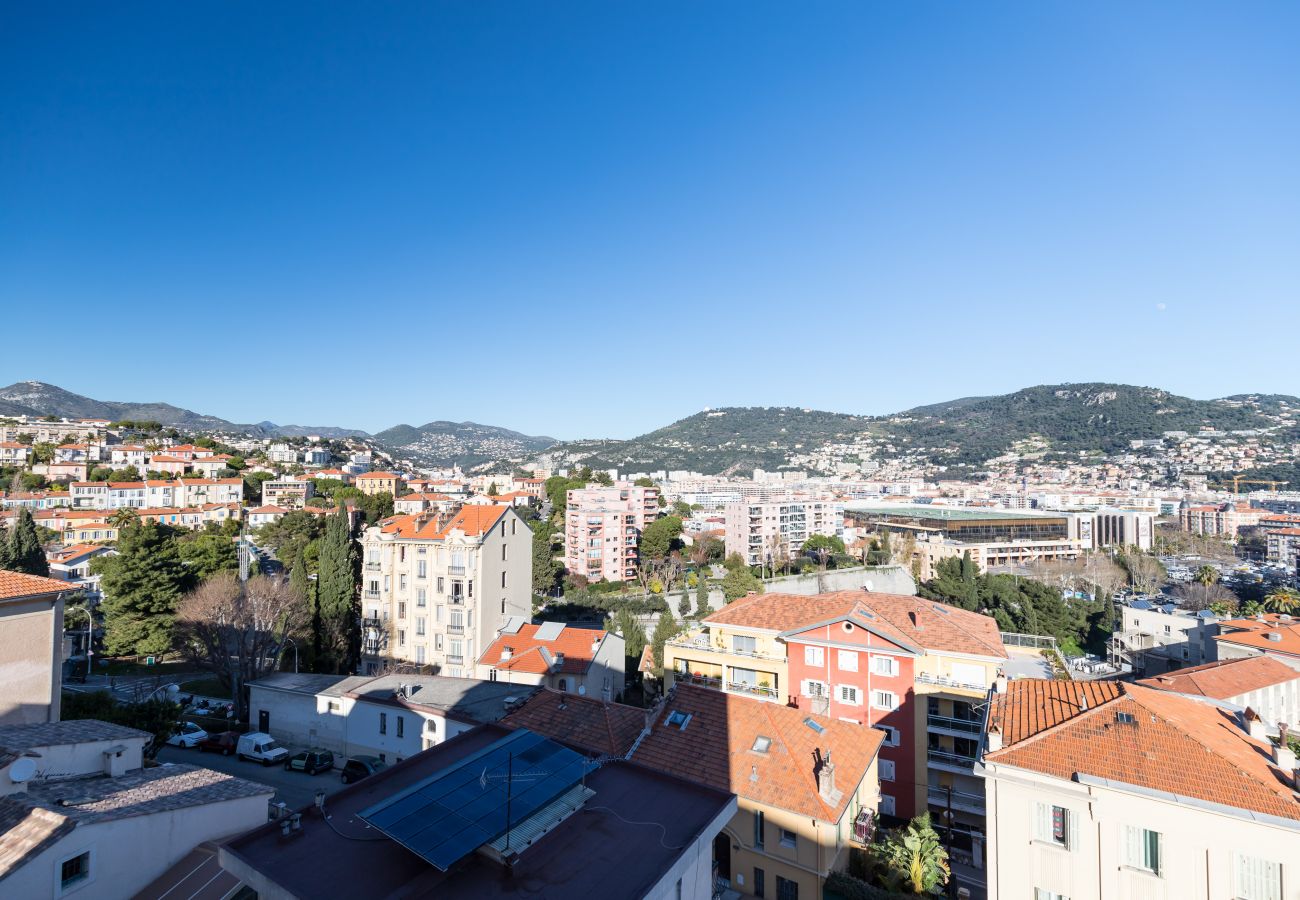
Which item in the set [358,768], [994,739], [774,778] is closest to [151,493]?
[358,768]

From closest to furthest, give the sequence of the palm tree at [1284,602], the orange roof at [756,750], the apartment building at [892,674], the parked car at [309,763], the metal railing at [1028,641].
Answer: the orange roof at [756,750] < the parked car at [309,763] < the apartment building at [892,674] < the metal railing at [1028,641] < the palm tree at [1284,602]

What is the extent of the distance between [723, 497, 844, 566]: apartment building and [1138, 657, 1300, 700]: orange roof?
157 feet

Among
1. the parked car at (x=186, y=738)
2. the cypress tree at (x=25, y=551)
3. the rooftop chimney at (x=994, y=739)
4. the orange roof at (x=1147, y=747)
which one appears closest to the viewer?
the orange roof at (x=1147, y=747)

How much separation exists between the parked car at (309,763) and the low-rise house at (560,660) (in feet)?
22.7

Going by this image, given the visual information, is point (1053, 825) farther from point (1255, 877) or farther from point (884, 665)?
point (884, 665)

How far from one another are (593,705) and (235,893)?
8.83 metres

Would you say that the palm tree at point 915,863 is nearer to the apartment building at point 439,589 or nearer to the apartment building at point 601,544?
the apartment building at point 439,589

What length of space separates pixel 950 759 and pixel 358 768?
18932mm

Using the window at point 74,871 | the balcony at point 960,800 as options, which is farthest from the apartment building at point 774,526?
the window at point 74,871

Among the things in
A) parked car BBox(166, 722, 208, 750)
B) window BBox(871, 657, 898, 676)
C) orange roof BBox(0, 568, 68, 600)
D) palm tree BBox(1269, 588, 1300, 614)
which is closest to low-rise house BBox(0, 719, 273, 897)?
orange roof BBox(0, 568, 68, 600)

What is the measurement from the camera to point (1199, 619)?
38.1 m

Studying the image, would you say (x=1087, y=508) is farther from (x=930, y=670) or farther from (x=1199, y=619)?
(x=930, y=670)

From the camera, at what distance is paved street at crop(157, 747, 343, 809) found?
60.0 feet

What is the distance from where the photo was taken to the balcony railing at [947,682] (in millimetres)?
20547
